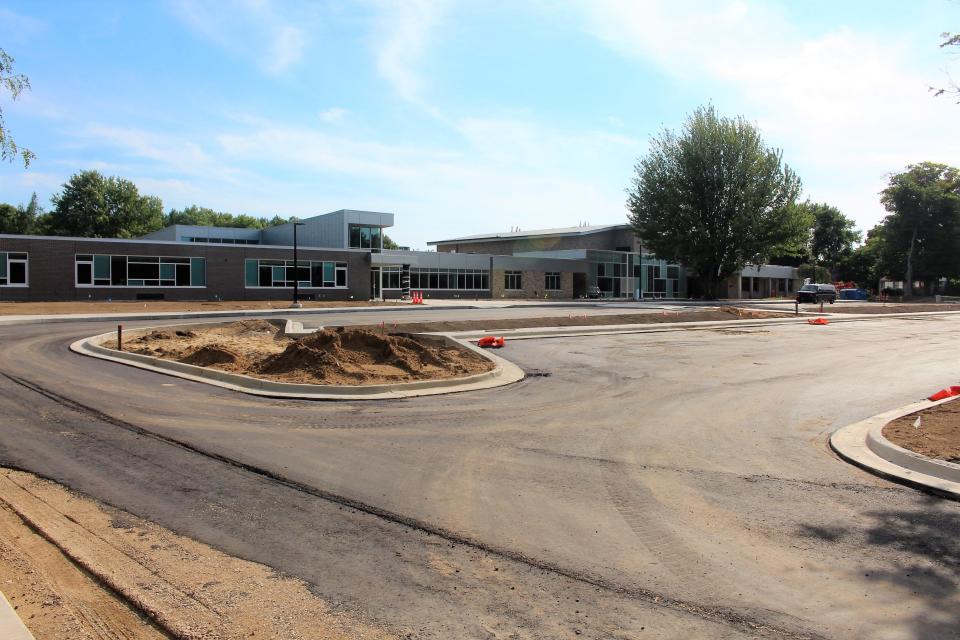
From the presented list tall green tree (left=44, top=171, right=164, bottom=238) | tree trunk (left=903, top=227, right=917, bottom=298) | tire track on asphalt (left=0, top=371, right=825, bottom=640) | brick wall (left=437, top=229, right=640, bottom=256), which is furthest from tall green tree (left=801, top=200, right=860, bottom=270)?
tire track on asphalt (left=0, top=371, right=825, bottom=640)

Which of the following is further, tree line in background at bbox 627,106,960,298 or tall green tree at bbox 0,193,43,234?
tall green tree at bbox 0,193,43,234

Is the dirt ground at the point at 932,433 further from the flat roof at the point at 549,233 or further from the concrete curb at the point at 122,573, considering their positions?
the flat roof at the point at 549,233

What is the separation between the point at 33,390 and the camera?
1209 centimetres

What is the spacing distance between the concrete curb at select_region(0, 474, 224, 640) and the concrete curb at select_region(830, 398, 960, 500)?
660 centimetres

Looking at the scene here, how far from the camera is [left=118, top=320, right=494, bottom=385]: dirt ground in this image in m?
13.6

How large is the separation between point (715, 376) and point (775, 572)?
10680mm

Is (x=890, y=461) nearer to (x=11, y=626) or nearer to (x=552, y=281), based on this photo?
(x=11, y=626)

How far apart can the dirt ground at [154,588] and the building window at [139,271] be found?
155 ft

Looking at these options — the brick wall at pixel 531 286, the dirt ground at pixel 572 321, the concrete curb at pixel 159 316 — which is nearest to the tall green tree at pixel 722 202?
the brick wall at pixel 531 286

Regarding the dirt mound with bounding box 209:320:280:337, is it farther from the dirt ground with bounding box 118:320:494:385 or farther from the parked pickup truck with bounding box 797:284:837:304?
the parked pickup truck with bounding box 797:284:837:304

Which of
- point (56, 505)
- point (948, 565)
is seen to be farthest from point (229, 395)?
point (948, 565)

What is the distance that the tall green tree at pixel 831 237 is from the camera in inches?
3984

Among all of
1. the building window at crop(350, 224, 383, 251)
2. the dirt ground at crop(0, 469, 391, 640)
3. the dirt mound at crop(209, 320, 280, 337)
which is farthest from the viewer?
the building window at crop(350, 224, 383, 251)

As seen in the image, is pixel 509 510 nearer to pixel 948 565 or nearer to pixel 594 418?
pixel 948 565
